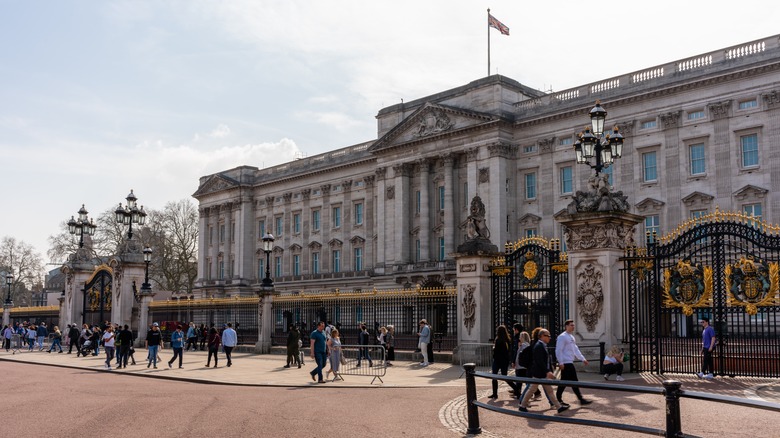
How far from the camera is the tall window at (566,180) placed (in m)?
55.8

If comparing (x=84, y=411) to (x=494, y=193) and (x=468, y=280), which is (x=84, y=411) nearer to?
(x=468, y=280)

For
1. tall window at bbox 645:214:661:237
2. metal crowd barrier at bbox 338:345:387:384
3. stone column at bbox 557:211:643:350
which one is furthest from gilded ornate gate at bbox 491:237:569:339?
tall window at bbox 645:214:661:237

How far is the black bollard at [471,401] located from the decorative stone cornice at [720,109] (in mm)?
41298

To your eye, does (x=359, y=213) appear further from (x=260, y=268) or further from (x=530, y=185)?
(x=530, y=185)

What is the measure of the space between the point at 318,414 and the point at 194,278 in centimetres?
8798

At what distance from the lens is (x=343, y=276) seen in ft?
244

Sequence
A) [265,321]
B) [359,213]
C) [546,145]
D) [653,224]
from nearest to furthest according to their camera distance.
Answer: [265,321], [653,224], [546,145], [359,213]

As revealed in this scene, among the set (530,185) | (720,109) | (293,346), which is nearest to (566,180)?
(530,185)

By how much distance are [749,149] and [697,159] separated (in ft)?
10.9

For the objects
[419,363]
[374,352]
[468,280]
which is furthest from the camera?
[374,352]

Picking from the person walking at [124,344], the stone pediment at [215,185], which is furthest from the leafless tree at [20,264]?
the person walking at [124,344]

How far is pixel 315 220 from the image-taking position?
80500 millimetres

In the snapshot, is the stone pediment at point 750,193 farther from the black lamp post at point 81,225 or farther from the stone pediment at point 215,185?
the stone pediment at point 215,185

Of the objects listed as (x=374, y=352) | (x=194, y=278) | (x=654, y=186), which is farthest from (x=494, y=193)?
(x=194, y=278)
